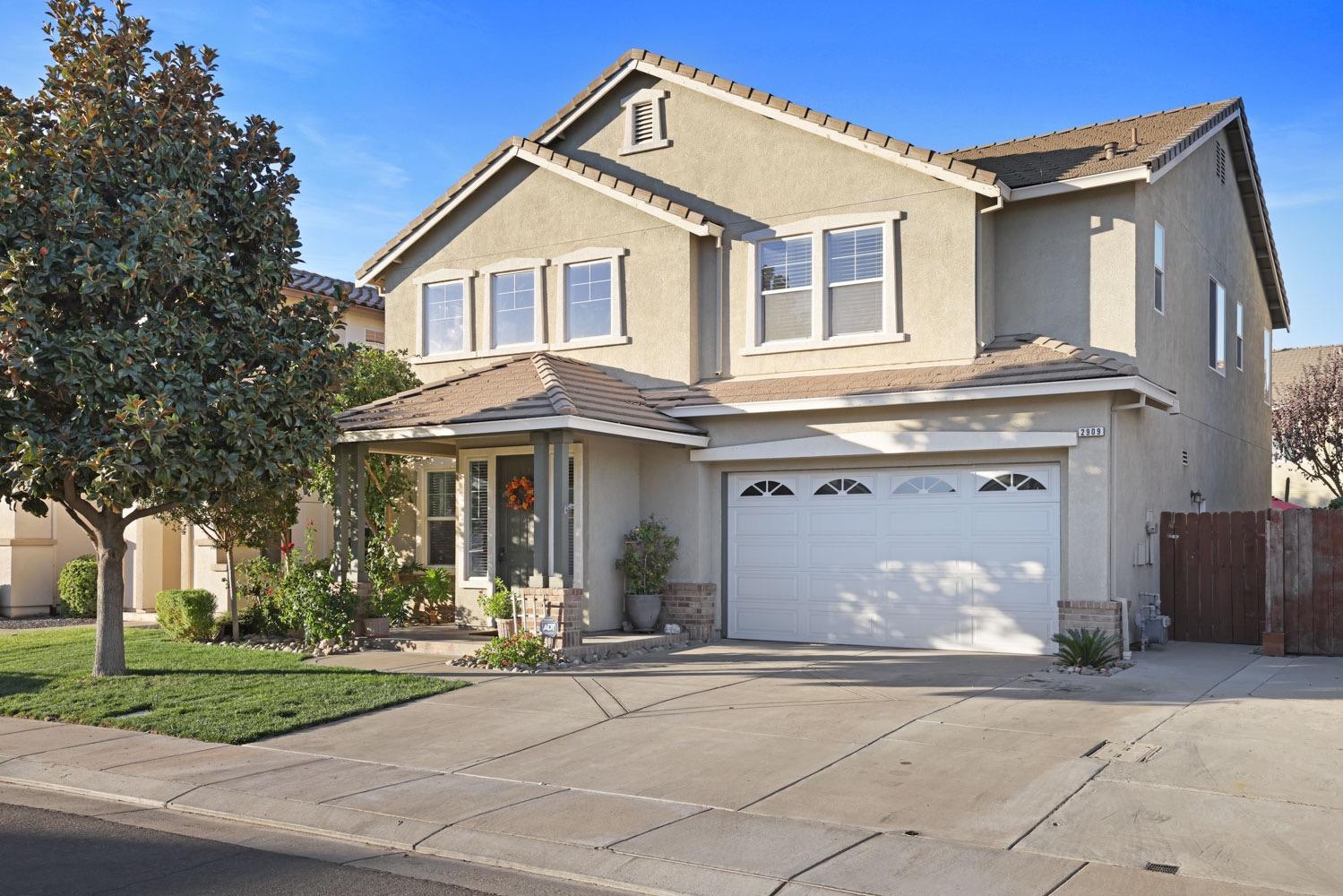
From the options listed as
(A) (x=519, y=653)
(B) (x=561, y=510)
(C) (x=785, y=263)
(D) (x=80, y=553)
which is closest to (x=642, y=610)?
(B) (x=561, y=510)

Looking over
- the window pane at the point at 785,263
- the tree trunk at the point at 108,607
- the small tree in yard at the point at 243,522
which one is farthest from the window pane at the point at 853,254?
the tree trunk at the point at 108,607

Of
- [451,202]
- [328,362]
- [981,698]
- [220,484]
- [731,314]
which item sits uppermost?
[451,202]

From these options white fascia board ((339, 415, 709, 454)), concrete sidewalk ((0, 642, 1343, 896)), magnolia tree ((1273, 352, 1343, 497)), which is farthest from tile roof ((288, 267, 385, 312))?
magnolia tree ((1273, 352, 1343, 497))

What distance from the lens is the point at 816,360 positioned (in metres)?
16.1

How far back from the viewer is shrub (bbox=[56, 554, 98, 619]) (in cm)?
A: 2058

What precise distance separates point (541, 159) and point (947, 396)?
758 cm

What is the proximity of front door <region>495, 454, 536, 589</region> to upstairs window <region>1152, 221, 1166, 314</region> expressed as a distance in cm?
887

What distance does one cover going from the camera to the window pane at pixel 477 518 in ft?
57.3

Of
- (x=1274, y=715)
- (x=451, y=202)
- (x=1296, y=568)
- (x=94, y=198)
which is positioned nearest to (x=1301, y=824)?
(x=1274, y=715)

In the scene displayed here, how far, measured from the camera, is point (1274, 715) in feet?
34.0

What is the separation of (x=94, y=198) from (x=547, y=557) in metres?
6.25

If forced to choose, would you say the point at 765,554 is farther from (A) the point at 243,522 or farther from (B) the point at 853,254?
(A) the point at 243,522

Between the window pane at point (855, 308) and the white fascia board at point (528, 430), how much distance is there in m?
2.43

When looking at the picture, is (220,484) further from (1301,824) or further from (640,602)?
(1301,824)
